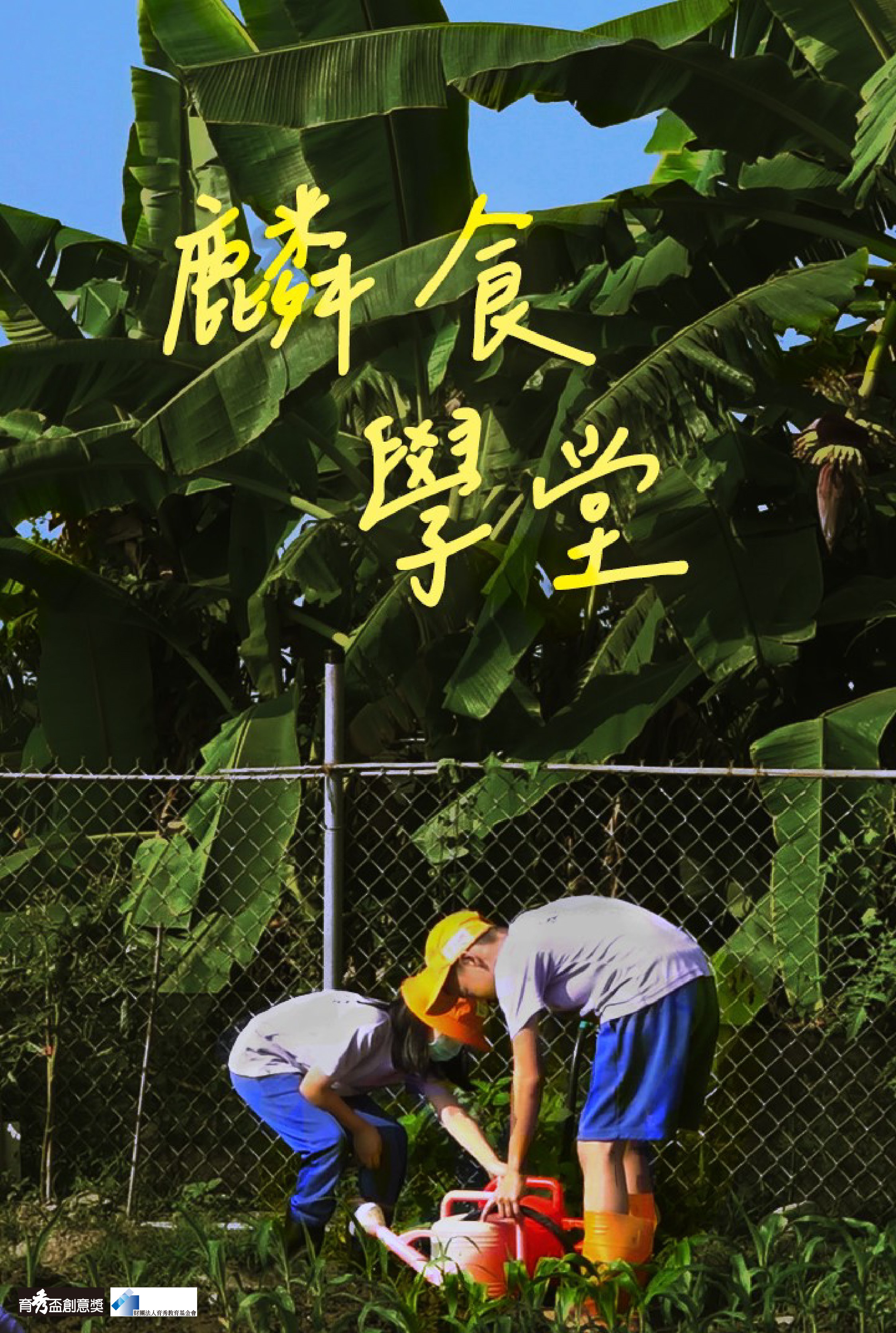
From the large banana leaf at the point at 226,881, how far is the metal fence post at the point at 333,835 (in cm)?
72

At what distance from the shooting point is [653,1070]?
427 cm

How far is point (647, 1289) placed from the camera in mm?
4062

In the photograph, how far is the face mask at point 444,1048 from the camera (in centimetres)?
452

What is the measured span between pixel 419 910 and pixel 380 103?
3089 mm

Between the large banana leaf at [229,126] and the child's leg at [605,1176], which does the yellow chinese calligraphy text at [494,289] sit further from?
the child's leg at [605,1176]

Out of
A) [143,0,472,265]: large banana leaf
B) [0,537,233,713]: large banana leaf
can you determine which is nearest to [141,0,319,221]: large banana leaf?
[143,0,472,265]: large banana leaf

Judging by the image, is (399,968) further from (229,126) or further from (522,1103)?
(229,126)

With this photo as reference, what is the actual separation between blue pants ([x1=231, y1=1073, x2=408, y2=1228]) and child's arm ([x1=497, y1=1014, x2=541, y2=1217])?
1.32 ft

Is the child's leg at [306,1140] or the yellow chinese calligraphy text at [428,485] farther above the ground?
the yellow chinese calligraphy text at [428,485]

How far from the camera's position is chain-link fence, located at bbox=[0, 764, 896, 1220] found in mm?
4949

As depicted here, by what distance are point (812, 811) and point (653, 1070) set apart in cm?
131

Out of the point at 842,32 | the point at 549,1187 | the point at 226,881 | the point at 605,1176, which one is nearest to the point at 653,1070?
the point at 605,1176

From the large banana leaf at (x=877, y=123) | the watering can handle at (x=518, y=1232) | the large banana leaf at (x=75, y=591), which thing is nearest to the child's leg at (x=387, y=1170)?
the watering can handle at (x=518, y=1232)

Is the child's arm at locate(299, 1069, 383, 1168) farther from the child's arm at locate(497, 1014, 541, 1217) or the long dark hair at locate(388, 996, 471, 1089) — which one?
the child's arm at locate(497, 1014, 541, 1217)
